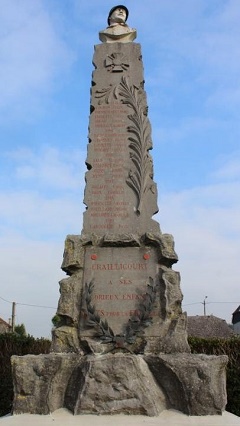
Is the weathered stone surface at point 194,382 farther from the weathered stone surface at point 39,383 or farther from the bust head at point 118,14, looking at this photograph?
the bust head at point 118,14

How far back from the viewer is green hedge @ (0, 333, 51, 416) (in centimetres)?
917

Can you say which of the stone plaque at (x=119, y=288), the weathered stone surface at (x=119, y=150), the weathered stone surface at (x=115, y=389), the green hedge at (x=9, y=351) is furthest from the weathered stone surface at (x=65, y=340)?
the green hedge at (x=9, y=351)

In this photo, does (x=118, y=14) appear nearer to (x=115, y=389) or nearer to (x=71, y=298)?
(x=71, y=298)

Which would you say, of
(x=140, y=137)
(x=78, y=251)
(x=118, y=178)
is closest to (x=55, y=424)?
(x=78, y=251)

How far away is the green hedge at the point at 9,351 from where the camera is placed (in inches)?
361

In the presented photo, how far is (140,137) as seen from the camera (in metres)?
6.07

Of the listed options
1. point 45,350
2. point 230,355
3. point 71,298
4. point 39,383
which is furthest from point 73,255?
point 45,350

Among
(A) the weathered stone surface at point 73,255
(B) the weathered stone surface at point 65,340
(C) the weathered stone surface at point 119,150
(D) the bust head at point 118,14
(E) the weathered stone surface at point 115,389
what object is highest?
(D) the bust head at point 118,14

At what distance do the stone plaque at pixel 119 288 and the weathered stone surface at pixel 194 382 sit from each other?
649 millimetres

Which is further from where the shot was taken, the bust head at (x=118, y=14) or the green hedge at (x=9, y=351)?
the green hedge at (x=9, y=351)

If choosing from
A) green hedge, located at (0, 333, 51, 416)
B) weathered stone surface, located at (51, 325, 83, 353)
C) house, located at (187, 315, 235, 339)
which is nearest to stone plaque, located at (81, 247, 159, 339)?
weathered stone surface, located at (51, 325, 83, 353)

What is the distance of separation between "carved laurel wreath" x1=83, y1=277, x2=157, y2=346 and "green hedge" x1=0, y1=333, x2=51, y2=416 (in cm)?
519

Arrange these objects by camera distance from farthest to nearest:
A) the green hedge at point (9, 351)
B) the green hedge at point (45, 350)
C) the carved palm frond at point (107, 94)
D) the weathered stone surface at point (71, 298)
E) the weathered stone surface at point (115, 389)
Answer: the green hedge at point (9, 351) → the green hedge at point (45, 350) → the carved palm frond at point (107, 94) → the weathered stone surface at point (71, 298) → the weathered stone surface at point (115, 389)

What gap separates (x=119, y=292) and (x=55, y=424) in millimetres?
1642
